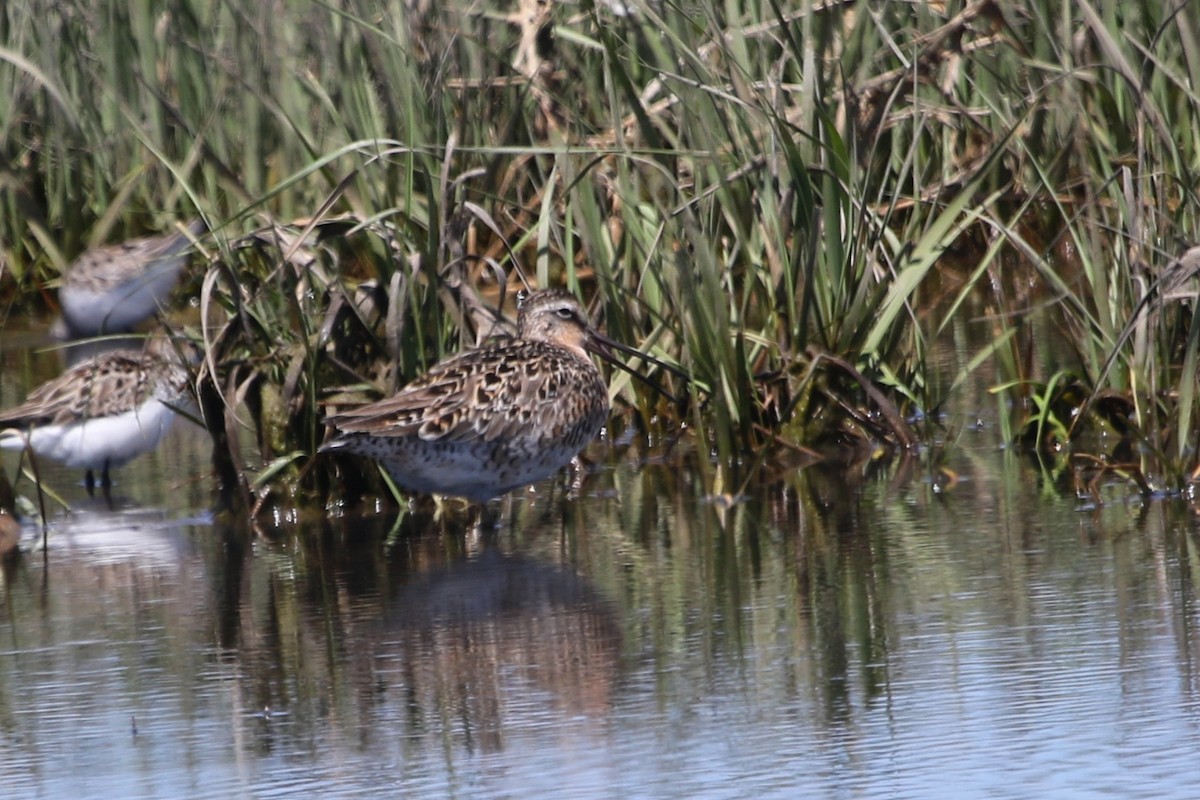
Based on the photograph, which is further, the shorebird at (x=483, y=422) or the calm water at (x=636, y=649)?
the shorebird at (x=483, y=422)

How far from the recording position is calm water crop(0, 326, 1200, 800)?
4.43 meters

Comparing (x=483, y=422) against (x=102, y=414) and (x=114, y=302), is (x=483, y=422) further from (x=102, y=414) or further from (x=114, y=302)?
(x=114, y=302)

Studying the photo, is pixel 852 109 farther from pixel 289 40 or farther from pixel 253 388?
pixel 289 40

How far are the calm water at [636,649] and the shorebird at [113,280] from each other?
3518 mm

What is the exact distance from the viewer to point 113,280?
11148 mm

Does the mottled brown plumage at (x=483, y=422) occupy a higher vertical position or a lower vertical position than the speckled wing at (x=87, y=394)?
lower

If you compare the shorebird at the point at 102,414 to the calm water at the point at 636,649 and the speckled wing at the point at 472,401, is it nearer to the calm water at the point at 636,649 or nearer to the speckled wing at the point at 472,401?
the calm water at the point at 636,649

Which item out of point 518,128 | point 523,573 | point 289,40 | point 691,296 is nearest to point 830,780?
point 523,573

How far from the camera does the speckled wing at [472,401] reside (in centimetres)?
709

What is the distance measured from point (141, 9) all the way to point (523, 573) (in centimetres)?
715

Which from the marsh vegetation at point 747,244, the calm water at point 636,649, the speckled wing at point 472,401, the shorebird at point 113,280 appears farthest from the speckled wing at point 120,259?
the speckled wing at point 472,401

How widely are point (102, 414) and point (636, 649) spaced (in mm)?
4095

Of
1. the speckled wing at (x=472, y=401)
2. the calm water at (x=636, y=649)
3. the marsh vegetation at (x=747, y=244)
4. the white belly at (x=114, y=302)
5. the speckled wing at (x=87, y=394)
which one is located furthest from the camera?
the white belly at (x=114, y=302)

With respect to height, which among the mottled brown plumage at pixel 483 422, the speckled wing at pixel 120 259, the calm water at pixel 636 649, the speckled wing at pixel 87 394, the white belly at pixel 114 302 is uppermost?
the speckled wing at pixel 120 259
